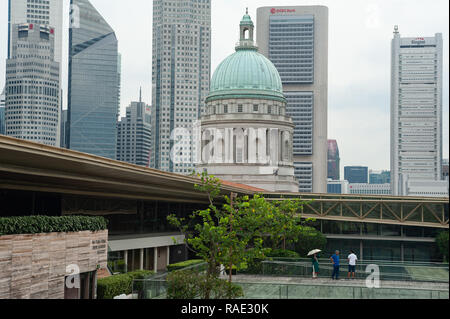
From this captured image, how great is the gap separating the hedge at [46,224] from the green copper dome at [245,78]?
82417 millimetres

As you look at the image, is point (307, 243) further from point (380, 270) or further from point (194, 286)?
point (194, 286)

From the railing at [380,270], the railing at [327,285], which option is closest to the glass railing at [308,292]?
the railing at [327,285]

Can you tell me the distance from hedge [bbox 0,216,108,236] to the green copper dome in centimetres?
8242

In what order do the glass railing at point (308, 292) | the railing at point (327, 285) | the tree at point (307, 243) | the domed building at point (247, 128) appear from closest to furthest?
the glass railing at point (308, 292)
the railing at point (327, 285)
the tree at point (307, 243)
the domed building at point (247, 128)

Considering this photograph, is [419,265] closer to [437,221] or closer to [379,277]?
[379,277]

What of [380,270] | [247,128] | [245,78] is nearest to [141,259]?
[380,270]

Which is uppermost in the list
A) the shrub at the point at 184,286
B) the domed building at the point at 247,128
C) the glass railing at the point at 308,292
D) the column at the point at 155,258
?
the domed building at the point at 247,128

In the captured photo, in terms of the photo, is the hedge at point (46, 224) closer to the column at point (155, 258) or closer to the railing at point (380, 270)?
the railing at point (380, 270)

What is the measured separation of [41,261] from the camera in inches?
1027

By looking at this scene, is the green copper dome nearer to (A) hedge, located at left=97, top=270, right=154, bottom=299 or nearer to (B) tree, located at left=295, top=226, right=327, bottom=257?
(B) tree, located at left=295, top=226, right=327, bottom=257

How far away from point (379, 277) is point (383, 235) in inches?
1203

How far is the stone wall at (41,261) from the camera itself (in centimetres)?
2398

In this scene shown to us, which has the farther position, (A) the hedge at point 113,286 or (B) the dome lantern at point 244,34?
(B) the dome lantern at point 244,34
